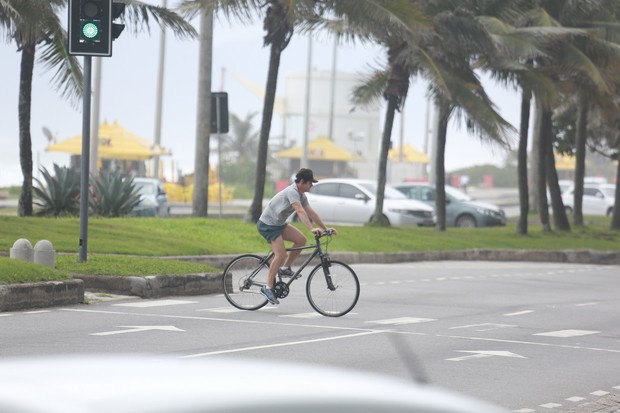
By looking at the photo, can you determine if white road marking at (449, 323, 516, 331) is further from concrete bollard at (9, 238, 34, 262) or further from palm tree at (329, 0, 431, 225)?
palm tree at (329, 0, 431, 225)

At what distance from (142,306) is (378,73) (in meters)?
19.8

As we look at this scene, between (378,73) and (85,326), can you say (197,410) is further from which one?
(378,73)

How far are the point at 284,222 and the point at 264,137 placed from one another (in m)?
15.2

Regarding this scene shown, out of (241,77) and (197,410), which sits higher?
(241,77)

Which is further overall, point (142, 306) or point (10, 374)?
point (142, 306)

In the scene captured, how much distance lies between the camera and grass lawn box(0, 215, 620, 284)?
17.5 meters

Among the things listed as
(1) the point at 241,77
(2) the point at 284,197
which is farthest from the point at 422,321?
(1) the point at 241,77

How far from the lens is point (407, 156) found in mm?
102875

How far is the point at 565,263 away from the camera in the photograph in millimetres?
30891

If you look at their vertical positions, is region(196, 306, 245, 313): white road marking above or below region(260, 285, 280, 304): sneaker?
below

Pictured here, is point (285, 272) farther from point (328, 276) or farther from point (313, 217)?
point (313, 217)

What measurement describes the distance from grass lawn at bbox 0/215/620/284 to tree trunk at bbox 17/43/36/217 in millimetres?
1116

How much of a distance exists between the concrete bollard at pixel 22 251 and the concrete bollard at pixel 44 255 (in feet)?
0.35

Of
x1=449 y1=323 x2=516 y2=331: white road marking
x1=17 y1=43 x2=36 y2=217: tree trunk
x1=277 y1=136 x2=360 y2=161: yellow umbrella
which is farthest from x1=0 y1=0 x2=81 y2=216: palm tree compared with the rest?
x1=277 y1=136 x2=360 y2=161: yellow umbrella
